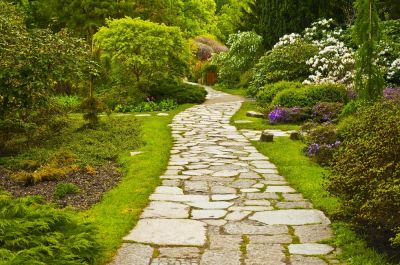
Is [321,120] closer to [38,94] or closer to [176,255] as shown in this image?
[38,94]

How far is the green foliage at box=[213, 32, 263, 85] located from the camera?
23547mm

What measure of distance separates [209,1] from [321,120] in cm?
3137

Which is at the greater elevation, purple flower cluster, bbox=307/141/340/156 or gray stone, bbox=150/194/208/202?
purple flower cluster, bbox=307/141/340/156

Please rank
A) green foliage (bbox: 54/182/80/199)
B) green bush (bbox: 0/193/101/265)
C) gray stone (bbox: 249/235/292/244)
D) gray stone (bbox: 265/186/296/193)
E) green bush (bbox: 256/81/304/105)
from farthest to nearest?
green bush (bbox: 256/81/304/105) → gray stone (bbox: 265/186/296/193) → green foliage (bbox: 54/182/80/199) → gray stone (bbox: 249/235/292/244) → green bush (bbox: 0/193/101/265)

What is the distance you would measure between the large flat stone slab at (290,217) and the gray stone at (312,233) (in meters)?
0.16

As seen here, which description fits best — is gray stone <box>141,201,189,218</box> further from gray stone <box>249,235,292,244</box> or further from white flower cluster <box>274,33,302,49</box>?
white flower cluster <box>274,33,302,49</box>

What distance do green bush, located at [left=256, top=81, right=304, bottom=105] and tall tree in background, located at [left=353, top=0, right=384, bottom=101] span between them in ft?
16.8

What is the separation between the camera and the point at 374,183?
4504 mm

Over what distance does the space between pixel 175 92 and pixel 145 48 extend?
194cm

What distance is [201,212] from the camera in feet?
18.5

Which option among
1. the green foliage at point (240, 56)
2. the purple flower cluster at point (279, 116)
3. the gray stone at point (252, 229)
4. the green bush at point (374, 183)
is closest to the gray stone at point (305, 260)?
the green bush at point (374, 183)

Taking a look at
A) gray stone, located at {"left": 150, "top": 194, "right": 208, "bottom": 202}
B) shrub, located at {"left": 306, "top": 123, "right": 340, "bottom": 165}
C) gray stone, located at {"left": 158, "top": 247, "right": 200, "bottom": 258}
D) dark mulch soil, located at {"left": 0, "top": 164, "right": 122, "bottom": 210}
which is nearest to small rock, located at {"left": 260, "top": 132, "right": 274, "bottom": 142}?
shrub, located at {"left": 306, "top": 123, "right": 340, "bottom": 165}

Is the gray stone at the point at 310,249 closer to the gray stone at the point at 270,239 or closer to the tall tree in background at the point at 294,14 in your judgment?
the gray stone at the point at 270,239

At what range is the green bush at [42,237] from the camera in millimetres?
3580
